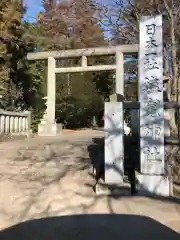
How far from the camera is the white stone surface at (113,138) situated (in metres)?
6.77

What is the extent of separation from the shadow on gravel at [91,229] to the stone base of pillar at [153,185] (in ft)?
4.03

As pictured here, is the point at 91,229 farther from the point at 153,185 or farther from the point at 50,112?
the point at 50,112

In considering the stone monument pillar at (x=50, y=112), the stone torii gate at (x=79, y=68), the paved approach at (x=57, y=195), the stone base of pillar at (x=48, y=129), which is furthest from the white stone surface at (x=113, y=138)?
the stone base of pillar at (x=48, y=129)

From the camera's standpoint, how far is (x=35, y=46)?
1816cm

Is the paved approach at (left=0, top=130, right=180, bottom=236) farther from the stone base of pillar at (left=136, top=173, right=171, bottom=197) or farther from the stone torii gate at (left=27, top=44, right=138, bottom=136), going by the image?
the stone torii gate at (left=27, top=44, right=138, bottom=136)

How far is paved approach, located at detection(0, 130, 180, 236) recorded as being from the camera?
222 inches

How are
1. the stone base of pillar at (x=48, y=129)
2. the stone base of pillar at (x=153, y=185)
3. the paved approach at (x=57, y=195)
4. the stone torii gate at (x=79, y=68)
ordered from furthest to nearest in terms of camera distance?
the stone base of pillar at (x=48, y=129) < the stone torii gate at (x=79, y=68) < the stone base of pillar at (x=153, y=185) < the paved approach at (x=57, y=195)

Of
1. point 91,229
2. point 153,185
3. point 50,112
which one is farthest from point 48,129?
point 91,229

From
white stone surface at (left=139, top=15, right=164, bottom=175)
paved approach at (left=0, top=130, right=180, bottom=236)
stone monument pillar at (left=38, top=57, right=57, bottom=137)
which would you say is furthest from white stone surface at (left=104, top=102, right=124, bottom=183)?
stone monument pillar at (left=38, top=57, right=57, bottom=137)

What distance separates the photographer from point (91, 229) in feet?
16.0

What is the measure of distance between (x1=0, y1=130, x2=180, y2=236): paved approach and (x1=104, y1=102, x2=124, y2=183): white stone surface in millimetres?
581

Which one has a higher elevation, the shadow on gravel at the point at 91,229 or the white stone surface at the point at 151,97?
the white stone surface at the point at 151,97

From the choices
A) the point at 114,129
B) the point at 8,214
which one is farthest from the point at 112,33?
the point at 8,214

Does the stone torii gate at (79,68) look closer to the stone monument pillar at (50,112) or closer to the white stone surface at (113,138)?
the stone monument pillar at (50,112)
